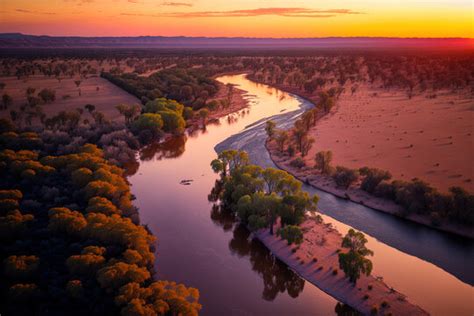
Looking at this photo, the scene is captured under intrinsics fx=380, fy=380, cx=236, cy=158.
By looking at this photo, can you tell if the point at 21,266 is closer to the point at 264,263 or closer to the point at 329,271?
the point at 264,263

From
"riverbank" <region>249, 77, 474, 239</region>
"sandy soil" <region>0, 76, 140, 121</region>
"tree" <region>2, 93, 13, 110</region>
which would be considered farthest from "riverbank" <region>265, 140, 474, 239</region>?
"tree" <region>2, 93, 13, 110</region>

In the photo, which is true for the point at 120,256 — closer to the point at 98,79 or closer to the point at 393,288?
the point at 393,288

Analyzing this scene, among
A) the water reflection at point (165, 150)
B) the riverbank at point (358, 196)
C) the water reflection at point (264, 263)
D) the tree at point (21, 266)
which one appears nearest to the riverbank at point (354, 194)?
the riverbank at point (358, 196)

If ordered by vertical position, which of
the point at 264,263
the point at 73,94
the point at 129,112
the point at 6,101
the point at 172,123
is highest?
the point at 6,101

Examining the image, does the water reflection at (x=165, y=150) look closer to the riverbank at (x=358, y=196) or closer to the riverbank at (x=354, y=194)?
the riverbank at (x=354, y=194)

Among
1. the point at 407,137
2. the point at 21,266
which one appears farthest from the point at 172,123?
the point at 21,266

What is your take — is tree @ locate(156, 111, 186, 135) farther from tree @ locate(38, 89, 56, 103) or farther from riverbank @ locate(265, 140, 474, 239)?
tree @ locate(38, 89, 56, 103)
